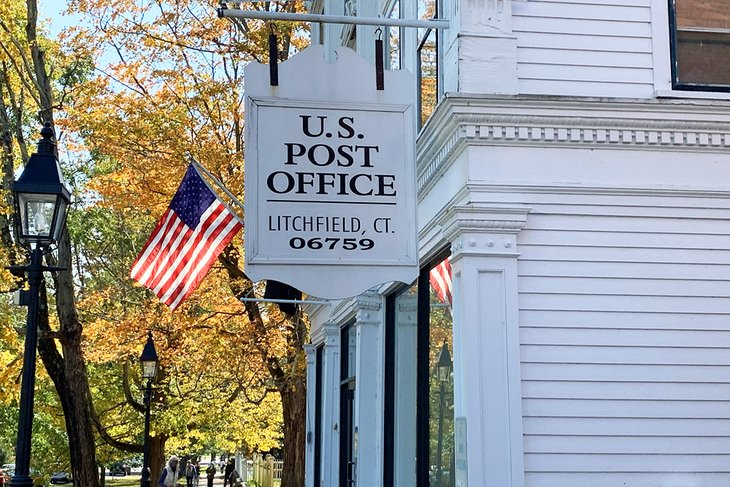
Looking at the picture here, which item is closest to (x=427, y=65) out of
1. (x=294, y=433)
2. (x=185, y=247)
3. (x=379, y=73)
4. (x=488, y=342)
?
(x=379, y=73)

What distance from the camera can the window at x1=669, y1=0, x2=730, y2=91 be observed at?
25.9 feet

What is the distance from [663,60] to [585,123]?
3.26 feet

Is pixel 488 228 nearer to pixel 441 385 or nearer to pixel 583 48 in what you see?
pixel 441 385

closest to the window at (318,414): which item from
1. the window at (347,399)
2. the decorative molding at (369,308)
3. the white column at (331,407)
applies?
the white column at (331,407)

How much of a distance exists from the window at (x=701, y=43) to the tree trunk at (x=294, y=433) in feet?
47.0

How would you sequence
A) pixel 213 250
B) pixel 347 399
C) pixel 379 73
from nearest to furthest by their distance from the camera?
pixel 379 73
pixel 213 250
pixel 347 399

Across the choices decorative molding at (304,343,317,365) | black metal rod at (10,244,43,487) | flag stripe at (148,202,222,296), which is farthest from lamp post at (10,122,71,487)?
decorative molding at (304,343,317,365)

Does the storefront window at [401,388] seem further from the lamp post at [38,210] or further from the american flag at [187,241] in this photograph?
the lamp post at [38,210]

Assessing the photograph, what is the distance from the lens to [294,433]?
20984mm

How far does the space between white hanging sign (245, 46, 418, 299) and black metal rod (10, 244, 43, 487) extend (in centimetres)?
301

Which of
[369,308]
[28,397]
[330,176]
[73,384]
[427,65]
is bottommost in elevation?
[28,397]

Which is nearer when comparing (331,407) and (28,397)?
(28,397)

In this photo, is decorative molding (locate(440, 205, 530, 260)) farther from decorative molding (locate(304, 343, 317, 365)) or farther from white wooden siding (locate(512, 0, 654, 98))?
decorative molding (locate(304, 343, 317, 365))

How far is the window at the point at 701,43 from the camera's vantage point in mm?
7891
